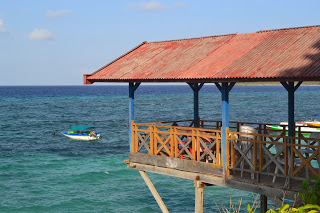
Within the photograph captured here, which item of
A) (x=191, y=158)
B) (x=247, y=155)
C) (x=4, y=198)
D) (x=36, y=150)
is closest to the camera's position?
(x=247, y=155)

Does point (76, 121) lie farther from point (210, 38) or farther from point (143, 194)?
point (210, 38)

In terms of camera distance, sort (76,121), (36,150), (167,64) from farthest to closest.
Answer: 1. (76,121)
2. (36,150)
3. (167,64)

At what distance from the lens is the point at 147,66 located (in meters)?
14.5

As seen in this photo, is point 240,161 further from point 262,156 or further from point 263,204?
point 263,204

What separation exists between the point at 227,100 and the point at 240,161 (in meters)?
1.53

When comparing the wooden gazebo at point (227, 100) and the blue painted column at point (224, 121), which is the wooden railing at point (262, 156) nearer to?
the wooden gazebo at point (227, 100)

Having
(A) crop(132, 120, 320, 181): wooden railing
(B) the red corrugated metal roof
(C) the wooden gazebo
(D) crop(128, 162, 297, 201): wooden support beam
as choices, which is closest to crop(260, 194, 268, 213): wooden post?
(C) the wooden gazebo

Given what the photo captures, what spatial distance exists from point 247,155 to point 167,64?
13.1 ft

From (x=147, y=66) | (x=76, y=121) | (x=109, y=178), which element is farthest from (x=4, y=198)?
(x=76, y=121)

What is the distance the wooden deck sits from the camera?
10.5 metres

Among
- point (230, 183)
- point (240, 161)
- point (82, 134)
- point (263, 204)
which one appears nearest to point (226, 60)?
point (240, 161)

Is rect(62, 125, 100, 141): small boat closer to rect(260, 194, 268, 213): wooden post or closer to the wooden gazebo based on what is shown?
the wooden gazebo

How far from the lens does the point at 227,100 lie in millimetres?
11922

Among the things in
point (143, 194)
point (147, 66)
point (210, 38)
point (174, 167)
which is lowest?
point (143, 194)
